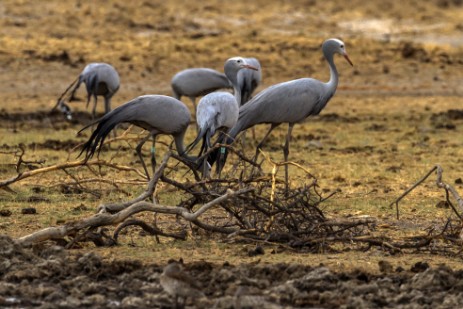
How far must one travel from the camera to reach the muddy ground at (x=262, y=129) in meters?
6.30

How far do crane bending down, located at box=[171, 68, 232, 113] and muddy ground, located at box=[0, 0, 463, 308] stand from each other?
0.69m

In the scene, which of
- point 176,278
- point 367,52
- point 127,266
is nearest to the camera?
point 176,278

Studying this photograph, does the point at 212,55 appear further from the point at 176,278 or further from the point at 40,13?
the point at 176,278

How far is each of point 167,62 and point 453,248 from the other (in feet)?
45.8

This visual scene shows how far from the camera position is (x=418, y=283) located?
6.32m

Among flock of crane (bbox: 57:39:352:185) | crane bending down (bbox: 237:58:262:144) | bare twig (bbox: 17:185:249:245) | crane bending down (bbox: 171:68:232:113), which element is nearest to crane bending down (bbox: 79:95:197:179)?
flock of crane (bbox: 57:39:352:185)

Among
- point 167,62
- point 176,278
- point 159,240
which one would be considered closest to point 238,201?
point 159,240

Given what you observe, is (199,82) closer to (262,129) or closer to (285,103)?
(262,129)

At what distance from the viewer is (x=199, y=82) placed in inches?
565

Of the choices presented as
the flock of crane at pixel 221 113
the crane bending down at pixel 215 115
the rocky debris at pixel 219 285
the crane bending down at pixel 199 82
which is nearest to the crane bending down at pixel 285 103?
the flock of crane at pixel 221 113

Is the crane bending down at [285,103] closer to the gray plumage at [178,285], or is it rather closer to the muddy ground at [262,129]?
the muddy ground at [262,129]

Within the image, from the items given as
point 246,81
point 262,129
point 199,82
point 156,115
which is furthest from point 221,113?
point 262,129

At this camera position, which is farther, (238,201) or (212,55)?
(212,55)

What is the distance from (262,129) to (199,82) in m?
1.72
